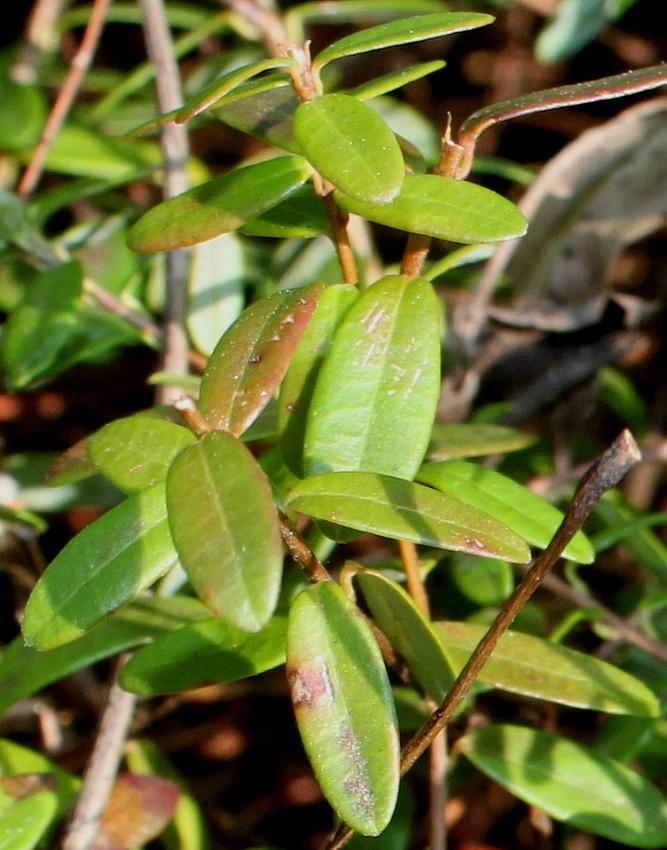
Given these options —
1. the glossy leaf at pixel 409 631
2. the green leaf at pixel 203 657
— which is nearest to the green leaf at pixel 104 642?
the green leaf at pixel 203 657

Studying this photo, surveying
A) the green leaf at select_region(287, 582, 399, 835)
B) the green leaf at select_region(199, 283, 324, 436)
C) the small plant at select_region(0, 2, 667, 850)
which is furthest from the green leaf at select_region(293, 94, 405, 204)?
the green leaf at select_region(287, 582, 399, 835)

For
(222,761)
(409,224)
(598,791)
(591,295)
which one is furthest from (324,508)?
(591,295)

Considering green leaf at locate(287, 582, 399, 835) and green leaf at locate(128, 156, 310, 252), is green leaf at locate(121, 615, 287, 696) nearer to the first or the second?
green leaf at locate(287, 582, 399, 835)

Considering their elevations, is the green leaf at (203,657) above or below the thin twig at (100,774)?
above

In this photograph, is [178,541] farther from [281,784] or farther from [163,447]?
[281,784]

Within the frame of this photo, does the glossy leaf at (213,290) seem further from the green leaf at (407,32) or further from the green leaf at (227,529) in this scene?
the green leaf at (227,529)
